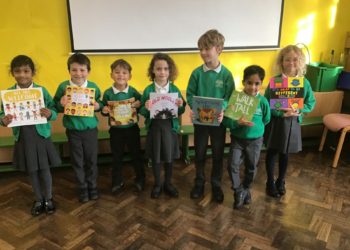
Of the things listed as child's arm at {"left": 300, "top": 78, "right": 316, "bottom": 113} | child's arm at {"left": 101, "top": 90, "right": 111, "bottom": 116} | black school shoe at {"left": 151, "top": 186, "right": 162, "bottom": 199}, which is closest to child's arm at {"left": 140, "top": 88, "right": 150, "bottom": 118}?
child's arm at {"left": 101, "top": 90, "right": 111, "bottom": 116}

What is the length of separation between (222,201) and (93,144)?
49.9 inches

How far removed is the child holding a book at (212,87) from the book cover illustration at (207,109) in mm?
46

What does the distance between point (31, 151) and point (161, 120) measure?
1066 mm

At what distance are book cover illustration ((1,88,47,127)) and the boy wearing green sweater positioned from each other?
0.65 feet

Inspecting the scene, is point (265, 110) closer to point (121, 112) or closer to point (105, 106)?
point (121, 112)

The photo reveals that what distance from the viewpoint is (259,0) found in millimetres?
3941

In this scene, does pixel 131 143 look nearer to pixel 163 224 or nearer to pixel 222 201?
pixel 163 224

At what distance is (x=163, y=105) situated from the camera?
2.58 m

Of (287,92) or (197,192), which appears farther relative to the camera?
(197,192)

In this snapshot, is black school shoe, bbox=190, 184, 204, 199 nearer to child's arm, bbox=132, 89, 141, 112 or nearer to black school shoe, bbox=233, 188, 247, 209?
black school shoe, bbox=233, 188, 247, 209

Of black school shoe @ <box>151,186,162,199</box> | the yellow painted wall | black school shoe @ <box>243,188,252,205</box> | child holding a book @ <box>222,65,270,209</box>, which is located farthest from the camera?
the yellow painted wall

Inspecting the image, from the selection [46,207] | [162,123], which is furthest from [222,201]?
[46,207]

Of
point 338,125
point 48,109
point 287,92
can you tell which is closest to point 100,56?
point 48,109

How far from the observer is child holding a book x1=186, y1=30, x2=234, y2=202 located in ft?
8.03
